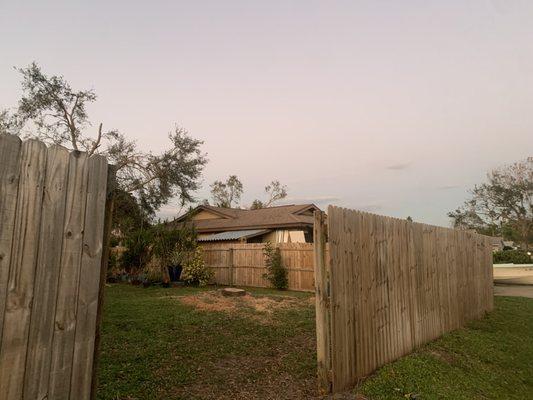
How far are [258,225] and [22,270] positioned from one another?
2102cm

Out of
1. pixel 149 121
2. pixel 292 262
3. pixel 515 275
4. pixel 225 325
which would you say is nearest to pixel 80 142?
pixel 149 121

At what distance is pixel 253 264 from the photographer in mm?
17625

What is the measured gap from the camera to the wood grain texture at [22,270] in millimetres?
1817

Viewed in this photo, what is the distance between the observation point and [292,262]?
650 inches

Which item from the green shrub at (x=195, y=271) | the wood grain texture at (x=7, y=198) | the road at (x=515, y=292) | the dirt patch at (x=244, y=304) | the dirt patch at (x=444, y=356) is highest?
the wood grain texture at (x=7, y=198)

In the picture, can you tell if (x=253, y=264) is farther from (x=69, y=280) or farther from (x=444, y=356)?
(x=69, y=280)

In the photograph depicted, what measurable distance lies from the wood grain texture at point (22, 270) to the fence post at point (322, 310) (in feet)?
10.4

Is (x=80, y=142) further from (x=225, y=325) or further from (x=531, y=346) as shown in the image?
(x=531, y=346)

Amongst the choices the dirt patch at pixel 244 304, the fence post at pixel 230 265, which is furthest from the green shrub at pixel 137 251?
the dirt patch at pixel 244 304

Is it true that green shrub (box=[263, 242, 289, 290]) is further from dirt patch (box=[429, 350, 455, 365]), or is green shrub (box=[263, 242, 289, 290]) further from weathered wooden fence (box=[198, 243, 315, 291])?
dirt patch (box=[429, 350, 455, 365])

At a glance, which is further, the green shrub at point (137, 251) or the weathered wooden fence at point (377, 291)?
the green shrub at point (137, 251)

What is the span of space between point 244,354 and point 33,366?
169 inches

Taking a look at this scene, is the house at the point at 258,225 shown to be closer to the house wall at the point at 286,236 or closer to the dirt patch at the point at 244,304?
the house wall at the point at 286,236

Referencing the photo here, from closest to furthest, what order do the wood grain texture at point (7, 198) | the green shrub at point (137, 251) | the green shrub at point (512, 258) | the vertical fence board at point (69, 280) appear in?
the wood grain texture at point (7, 198) < the vertical fence board at point (69, 280) < the green shrub at point (137, 251) < the green shrub at point (512, 258)
